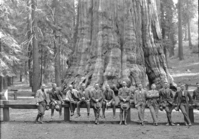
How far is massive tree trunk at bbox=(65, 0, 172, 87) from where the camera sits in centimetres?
1318

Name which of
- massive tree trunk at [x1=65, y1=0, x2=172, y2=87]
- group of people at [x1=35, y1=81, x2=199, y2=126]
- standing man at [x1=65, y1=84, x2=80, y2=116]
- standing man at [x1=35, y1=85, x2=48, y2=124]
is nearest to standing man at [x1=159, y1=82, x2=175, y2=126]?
group of people at [x1=35, y1=81, x2=199, y2=126]

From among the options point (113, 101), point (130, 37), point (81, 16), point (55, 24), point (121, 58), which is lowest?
point (113, 101)

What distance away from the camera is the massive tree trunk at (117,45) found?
13.2 m

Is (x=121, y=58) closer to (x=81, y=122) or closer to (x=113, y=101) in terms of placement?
(x=113, y=101)

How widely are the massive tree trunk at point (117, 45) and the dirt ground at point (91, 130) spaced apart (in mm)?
2946

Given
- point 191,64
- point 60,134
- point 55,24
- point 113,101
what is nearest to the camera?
point 60,134

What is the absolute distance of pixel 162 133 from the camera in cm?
819

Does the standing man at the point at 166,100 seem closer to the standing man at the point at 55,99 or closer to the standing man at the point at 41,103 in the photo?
the standing man at the point at 55,99

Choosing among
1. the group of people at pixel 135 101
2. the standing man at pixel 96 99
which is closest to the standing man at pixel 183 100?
the group of people at pixel 135 101

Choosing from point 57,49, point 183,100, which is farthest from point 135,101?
point 57,49

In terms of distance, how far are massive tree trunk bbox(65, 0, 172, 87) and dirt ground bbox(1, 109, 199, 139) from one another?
2946 mm

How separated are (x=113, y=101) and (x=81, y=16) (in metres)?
6.07

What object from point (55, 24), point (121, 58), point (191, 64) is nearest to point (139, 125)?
point (121, 58)

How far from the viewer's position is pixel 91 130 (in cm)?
871
